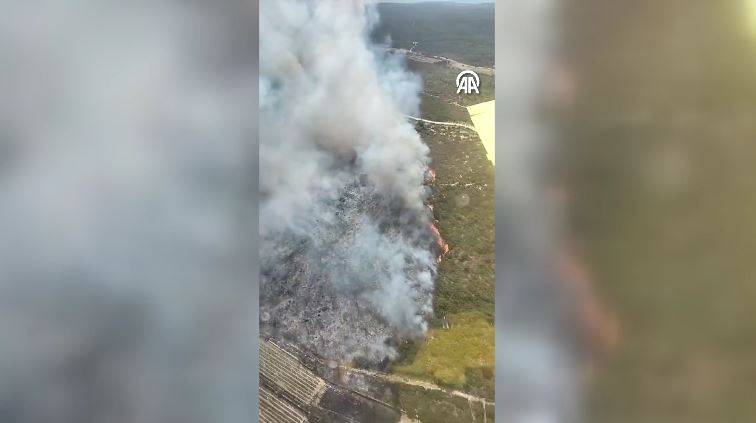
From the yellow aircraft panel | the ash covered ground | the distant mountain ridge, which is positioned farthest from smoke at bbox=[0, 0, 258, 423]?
the yellow aircraft panel

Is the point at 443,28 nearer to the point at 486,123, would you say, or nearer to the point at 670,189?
the point at 486,123

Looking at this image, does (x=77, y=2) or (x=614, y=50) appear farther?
(x=77, y=2)

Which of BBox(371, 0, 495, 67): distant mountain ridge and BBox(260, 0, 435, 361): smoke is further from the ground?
BBox(371, 0, 495, 67): distant mountain ridge

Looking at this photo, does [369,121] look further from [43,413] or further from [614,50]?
[43,413]

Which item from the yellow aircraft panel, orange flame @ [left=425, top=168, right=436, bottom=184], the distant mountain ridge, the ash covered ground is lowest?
the ash covered ground

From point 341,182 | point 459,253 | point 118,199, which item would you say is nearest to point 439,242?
point 459,253

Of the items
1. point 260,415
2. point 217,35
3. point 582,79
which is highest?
point 217,35

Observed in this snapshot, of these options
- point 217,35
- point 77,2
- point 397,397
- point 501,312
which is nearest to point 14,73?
point 77,2

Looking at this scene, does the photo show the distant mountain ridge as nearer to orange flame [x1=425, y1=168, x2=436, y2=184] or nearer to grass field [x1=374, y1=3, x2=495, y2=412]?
grass field [x1=374, y1=3, x2=495, y2=412]
